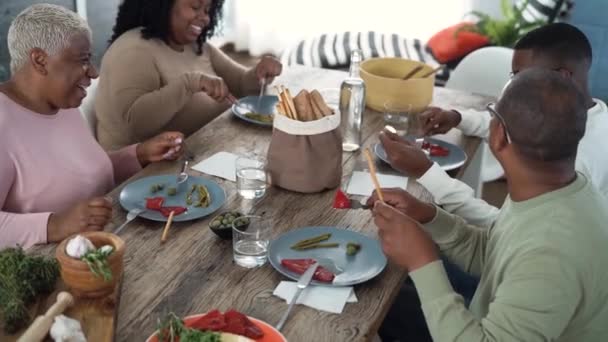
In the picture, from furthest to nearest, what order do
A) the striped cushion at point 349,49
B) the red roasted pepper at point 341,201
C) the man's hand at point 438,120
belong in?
1. the striped cushion at point 349,49
2. the man's hand at point 438,120
3. the red roasted pepper at point 341,201

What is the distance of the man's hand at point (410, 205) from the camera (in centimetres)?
171

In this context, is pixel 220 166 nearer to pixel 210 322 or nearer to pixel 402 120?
pixel 402 120

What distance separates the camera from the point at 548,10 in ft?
14.1

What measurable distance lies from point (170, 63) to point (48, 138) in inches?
29.0

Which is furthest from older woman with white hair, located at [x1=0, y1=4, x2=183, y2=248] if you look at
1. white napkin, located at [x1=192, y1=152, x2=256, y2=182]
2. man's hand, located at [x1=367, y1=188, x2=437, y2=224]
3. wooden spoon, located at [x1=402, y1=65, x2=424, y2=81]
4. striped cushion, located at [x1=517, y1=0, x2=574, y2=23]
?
striped cushion, located at [x1=517, y1=0, x2=574, y2=23]

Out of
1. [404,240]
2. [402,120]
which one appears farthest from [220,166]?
[404,240]

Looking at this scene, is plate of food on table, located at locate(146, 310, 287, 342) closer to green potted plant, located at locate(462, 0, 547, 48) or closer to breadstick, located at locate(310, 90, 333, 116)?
breadstick, located at locate(310, 90, 333, 116)

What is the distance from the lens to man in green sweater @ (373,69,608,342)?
125 cm

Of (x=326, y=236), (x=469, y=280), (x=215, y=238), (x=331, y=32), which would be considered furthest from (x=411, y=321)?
(x=331, y=32)

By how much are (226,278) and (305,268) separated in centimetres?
17

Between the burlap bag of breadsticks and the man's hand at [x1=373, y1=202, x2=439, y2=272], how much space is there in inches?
17.2

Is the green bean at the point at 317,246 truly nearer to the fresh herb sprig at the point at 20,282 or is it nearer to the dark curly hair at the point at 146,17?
the fresh herb sprig at the point at 20,282

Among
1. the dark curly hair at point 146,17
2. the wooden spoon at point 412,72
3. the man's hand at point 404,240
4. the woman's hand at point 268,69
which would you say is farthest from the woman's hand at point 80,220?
the wooden spoon at point 412,72

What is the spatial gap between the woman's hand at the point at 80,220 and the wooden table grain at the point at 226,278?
0.26 ft
